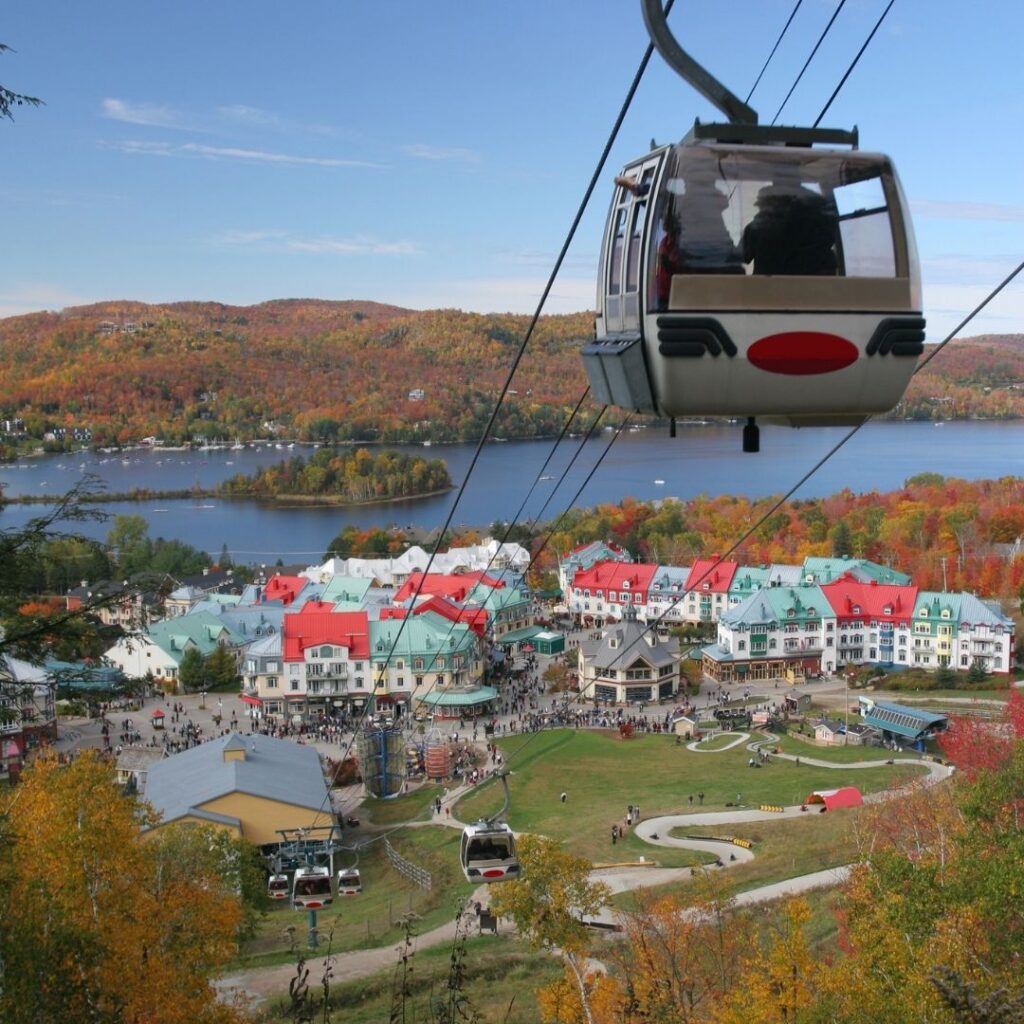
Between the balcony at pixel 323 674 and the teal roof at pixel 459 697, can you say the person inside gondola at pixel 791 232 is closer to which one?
the teal roof at pixel 459 697

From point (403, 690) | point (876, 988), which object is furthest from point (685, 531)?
point (876, 988)

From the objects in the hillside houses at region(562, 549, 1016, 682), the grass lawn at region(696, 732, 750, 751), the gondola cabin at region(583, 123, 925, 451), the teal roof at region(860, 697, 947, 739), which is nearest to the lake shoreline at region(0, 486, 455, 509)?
the hillside houses at region(562, 549, 1016, 682)

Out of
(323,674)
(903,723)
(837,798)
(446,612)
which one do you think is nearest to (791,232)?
(837,798)

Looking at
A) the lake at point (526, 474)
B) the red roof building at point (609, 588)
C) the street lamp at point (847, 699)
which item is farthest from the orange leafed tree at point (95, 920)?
the lake at point (526, 474)

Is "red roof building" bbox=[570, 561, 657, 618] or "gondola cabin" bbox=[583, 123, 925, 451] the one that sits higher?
"gondola cabin" bbox=[583, 123, 925, 451]

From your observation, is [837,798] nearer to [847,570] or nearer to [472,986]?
[472,986]

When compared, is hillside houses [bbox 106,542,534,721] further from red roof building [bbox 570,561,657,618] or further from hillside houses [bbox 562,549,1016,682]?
hillside houses [bbox 562,549,1016,682]
